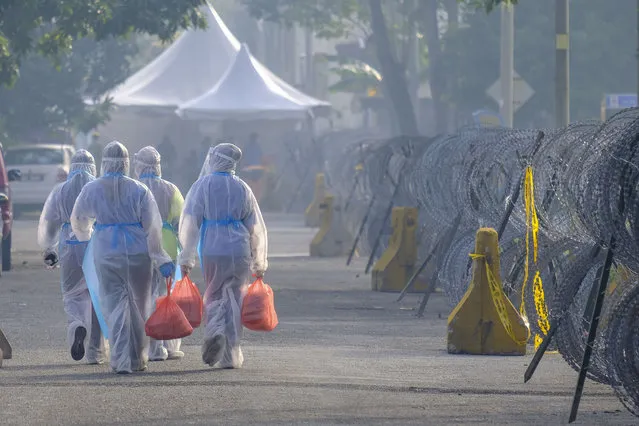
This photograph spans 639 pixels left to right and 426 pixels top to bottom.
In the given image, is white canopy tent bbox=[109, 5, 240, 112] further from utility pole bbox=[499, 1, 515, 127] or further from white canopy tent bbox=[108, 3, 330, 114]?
utility pole bbox=[499, 1, 515, 127]

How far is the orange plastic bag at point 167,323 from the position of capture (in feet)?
42.7

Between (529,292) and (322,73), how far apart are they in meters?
65.0

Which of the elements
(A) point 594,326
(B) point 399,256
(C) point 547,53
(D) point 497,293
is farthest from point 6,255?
(C) point 547,53

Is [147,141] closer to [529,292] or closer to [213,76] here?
[213,76]

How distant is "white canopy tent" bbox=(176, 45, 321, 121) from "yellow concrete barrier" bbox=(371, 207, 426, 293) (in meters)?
25.6

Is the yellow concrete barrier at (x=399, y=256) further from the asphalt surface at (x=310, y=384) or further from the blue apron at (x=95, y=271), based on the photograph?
the blue apron at (x=95, y=271)

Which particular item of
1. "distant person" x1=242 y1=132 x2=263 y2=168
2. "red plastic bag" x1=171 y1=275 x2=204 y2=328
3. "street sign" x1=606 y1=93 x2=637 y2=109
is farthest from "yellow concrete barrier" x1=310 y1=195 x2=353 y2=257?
"distant person" x1=242 y1=132 x2=263 y2=168

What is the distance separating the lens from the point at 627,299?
34.8 ft

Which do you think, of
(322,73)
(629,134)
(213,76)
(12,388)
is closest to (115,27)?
(12,388)

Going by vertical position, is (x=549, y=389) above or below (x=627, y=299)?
below

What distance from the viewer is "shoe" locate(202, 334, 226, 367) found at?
13320mm

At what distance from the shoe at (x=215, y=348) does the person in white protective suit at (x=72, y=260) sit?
112 cm

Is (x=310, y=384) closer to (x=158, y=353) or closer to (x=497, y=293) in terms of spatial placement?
(x=158, y=353)

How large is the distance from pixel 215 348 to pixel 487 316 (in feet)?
8.11
